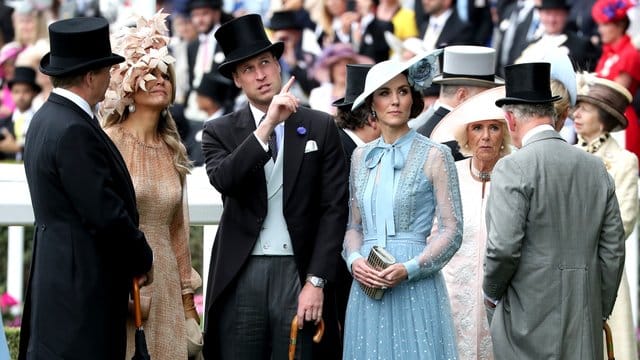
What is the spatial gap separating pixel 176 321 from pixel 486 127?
2067 mm

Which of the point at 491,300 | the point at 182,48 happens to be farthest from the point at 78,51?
the point at 182,48

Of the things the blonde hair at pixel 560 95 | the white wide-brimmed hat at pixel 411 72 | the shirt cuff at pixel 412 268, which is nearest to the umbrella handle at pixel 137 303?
the shirt cuff at pixel 412 268

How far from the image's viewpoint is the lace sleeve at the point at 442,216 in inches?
262

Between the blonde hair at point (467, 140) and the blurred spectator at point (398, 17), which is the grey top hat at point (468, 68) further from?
the blurred spectator at point (398, 17)

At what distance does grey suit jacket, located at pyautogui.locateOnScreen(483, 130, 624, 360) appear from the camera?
6508 millimetres

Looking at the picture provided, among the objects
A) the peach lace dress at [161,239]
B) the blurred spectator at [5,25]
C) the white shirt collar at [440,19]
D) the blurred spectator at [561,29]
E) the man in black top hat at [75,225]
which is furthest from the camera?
the blurred spectator at [5,25]

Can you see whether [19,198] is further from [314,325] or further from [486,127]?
[486,127]

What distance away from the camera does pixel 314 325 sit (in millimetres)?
6816

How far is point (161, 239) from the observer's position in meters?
6.83

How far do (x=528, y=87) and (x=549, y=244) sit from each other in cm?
77

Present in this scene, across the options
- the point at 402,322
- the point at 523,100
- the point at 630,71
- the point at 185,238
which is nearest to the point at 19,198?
the point at 185,238

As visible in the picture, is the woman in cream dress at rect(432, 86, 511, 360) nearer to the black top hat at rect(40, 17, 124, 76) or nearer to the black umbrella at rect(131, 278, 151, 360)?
the black umbrella at rect(131, 278, 151, 360)

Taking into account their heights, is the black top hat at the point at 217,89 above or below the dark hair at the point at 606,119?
above

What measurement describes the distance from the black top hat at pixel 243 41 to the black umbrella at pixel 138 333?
1.30 meters
